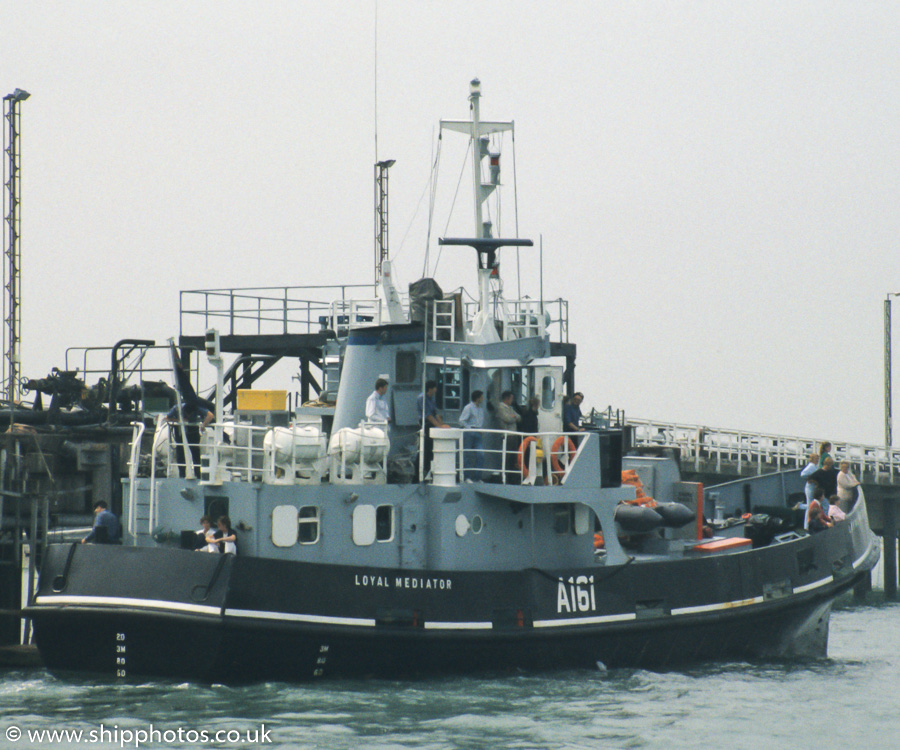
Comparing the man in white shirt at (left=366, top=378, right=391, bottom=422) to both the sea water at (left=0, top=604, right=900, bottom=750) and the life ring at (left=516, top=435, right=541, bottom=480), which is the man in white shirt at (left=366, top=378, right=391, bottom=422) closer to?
the life ring at (left=516, top=435, right=541, bottom=480)

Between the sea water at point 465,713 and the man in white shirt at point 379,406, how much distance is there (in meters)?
3.16

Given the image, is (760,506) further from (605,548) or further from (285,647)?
(285,647)

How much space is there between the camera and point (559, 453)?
1614 centimetres

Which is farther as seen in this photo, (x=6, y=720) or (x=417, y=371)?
(x=417, y=371)

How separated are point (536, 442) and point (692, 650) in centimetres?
338

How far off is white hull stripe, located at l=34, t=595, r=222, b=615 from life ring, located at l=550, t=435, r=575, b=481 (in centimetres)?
459

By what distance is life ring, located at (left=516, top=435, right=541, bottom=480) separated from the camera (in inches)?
620

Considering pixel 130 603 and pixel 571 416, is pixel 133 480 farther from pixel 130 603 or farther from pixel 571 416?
pixel 571 416

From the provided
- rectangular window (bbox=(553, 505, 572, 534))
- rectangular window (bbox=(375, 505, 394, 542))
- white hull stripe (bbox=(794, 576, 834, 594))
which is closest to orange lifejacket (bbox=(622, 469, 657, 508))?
rectangular window (bbox=(553, 505, 572, 534))

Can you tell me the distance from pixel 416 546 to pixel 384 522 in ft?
1.53

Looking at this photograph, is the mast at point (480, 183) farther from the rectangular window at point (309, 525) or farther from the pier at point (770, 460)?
the pier at point (770, 460)

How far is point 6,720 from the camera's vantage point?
42.8ft

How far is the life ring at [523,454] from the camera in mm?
15742

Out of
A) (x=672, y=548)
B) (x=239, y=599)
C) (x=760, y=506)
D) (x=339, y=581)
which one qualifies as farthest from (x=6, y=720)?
(x=760, y=506)
